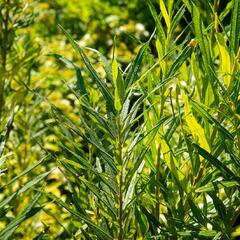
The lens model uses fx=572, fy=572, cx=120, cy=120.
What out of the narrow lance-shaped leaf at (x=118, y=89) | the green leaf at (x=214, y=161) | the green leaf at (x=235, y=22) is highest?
the narrow lance-shaped leaf at (x=118, y=89)

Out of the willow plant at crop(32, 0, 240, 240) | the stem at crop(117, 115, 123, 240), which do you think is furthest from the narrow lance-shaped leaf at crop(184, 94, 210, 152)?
the stem at crop(117, 115, 123, 240)

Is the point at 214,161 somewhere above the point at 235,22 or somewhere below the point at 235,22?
below

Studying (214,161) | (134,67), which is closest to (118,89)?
(134,67)

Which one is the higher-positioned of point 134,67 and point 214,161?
point 134,67

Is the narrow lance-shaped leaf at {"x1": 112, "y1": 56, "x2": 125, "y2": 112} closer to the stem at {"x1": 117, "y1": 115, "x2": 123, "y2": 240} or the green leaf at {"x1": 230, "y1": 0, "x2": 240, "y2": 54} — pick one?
the stem at {"x1": 117, "y1": 115, "x2": 123, "y2": 240}

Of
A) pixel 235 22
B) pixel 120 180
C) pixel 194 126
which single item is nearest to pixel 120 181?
pixel 120 180

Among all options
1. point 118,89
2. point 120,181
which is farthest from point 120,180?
point 118,89

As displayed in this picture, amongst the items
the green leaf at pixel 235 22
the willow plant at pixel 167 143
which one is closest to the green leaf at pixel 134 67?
the willow plant at pixel 167 143

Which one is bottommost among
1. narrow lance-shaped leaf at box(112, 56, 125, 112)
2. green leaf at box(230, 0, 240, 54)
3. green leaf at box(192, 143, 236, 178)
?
green leaf at box(192, 143, 236, 178)

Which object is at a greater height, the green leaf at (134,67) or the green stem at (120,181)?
the green leaf at (134,67)

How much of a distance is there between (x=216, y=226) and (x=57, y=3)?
3.86m

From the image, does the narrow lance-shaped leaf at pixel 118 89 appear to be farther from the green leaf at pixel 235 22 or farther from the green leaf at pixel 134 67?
the green leaf at pixel 235 22

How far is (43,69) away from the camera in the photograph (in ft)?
10.9

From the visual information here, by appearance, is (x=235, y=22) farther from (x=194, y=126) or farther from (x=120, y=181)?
(x=120, y=181)
